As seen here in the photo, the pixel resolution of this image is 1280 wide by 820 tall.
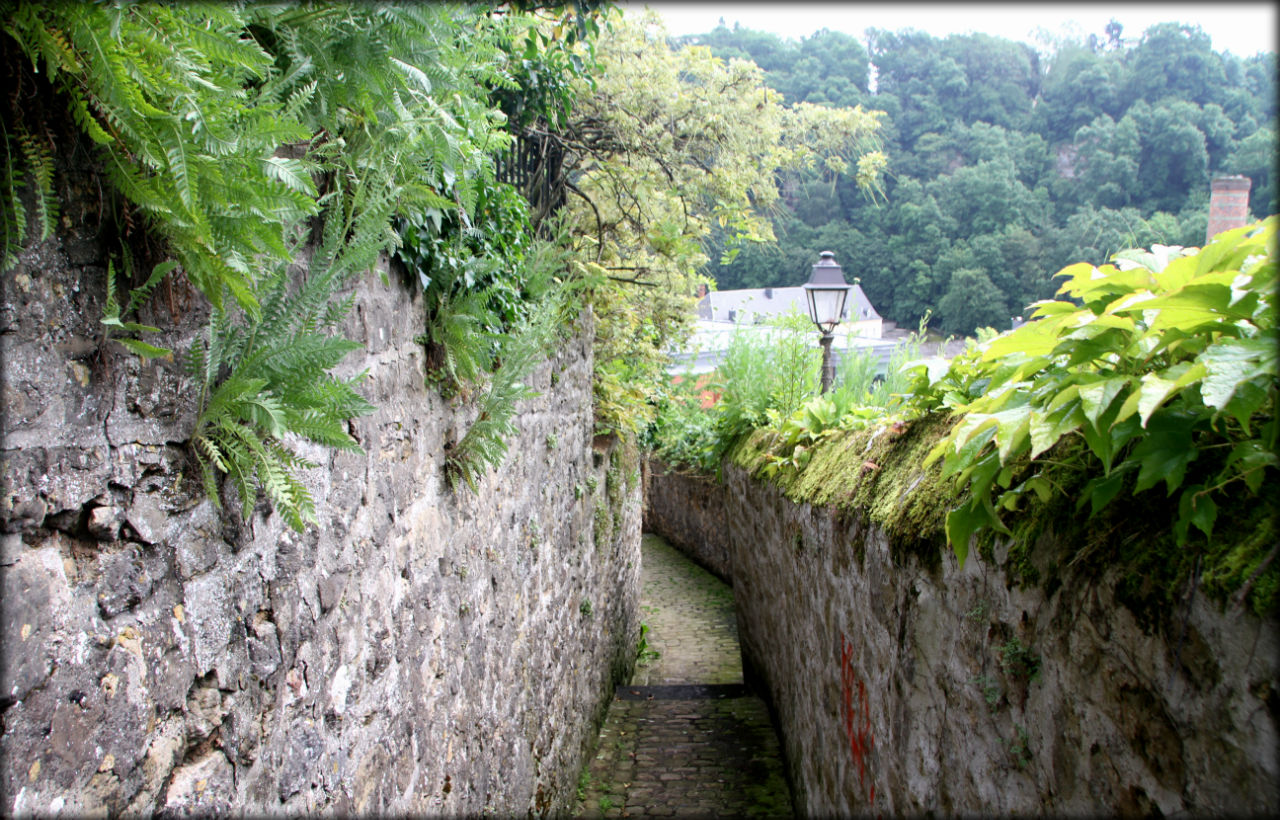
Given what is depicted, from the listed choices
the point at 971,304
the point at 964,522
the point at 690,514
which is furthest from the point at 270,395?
the point at 971,304

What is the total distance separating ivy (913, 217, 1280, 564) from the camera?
3.37ft

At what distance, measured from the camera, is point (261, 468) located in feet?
4.18

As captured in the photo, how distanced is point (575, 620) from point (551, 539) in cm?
94

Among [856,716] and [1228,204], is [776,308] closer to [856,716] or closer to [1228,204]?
[1228,204]

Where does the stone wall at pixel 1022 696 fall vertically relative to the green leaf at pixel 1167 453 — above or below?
below

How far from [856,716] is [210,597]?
245 cm

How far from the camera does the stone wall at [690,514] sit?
12109 millimetres

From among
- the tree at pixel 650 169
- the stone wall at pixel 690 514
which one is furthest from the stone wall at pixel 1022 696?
the stone wall at pixel 690 514

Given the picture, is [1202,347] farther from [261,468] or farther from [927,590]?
[261,468]

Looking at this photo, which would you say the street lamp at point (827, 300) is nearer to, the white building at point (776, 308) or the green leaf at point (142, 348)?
the white building at point (776, 308)

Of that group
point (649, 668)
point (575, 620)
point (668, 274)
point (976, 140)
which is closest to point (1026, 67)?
point (976, 140)

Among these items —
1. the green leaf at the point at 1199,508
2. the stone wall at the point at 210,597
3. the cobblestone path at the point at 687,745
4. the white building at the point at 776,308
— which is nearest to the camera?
the stone wall at the point at 210,597

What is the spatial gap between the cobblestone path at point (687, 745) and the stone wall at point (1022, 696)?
1.43m

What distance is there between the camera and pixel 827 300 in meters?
6.54
